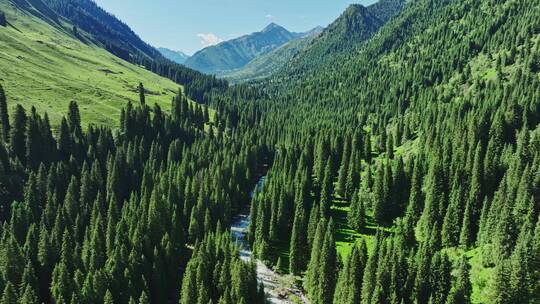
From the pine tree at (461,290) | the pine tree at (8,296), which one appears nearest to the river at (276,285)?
the pine tree at (461,290)

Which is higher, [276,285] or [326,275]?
[326,275]

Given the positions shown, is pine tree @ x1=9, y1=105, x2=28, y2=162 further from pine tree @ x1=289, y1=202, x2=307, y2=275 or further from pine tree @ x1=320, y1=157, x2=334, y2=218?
pine tree @ x1=320, y1=157, x2=334, y2=218

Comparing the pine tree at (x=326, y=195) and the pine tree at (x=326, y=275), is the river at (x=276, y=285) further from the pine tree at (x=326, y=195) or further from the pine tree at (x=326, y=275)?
the pine tree at (x=326, y=195)

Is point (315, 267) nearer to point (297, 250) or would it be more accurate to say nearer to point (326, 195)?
point (297, 250)

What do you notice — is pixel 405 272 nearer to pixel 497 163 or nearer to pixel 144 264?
pixel 497 163

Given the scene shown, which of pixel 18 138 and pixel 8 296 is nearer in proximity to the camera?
pixel 8 296

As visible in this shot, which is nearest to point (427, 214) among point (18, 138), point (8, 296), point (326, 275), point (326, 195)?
point (326, 275)

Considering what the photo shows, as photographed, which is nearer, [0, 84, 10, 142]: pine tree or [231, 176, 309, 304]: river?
[231, 176, 309, 304]: river

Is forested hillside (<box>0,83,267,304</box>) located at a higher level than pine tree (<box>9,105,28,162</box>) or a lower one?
lower

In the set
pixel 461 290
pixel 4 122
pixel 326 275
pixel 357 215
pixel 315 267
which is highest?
pixel 4 122

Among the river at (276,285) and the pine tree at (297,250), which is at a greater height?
the pine tree at (297,250)

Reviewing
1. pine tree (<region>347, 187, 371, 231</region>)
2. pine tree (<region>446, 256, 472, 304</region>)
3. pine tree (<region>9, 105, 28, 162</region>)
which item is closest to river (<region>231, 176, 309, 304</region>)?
pine tree (<region>347, 187, 371, 231</region>)

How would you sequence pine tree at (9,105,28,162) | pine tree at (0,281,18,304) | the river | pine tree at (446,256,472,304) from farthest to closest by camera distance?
1. pine tree at (9,105,28,162)
2. the river
3. pine tree at (0,281,18,304)
4. pine tree at (446,256,472,304)
